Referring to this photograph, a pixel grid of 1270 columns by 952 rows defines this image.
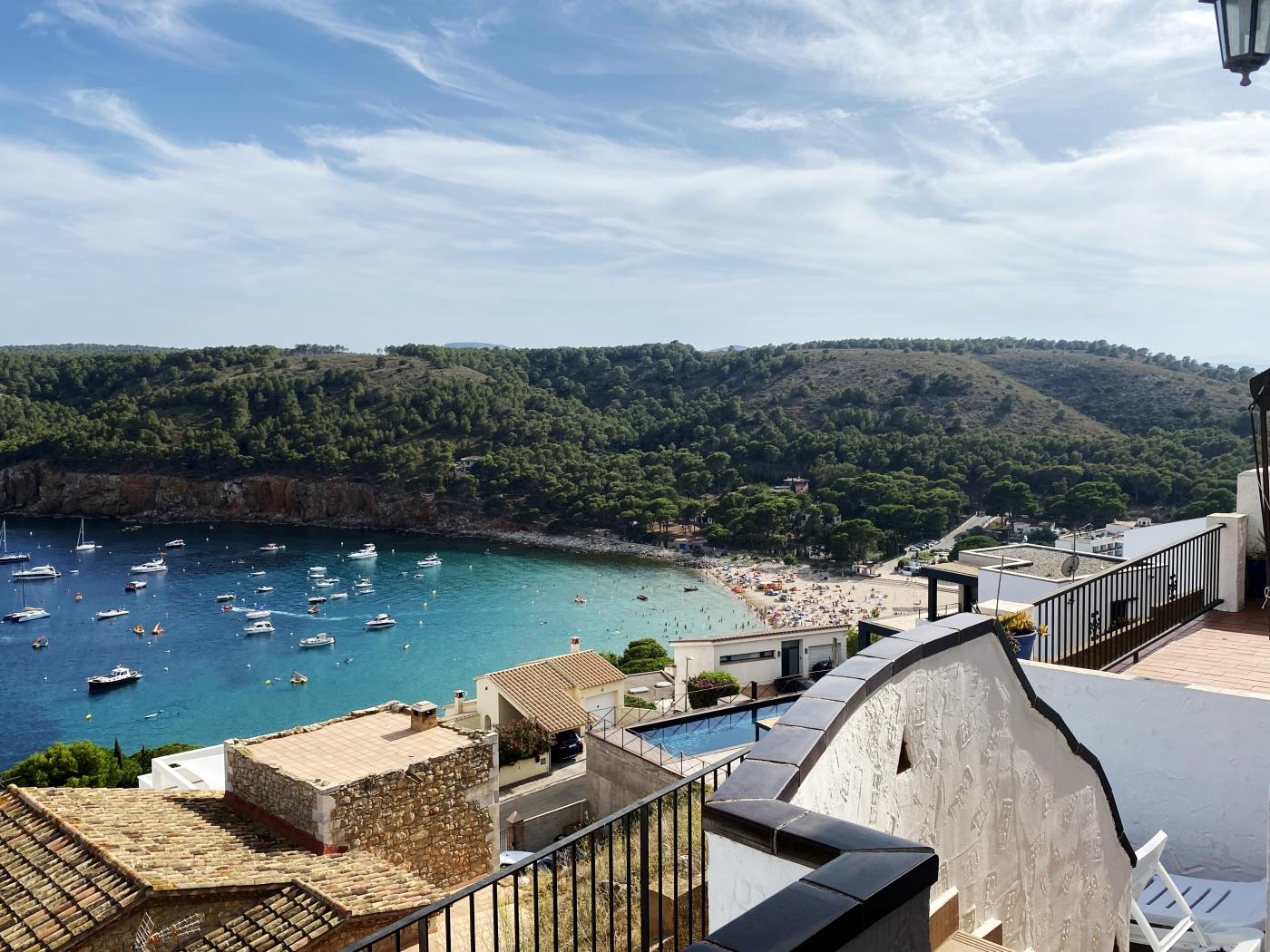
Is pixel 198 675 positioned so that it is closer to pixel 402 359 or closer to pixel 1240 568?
pixel 1240 568

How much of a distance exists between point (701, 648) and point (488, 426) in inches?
2059

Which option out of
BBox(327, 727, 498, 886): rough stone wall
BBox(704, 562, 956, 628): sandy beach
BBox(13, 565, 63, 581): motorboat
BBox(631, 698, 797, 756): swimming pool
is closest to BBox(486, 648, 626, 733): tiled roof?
BBox(631, 698, 797, 756): swimming pool

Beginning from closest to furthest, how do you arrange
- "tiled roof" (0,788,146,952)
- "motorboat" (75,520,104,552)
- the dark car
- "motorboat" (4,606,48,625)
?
"tiled roof" (0,788,146,952) < the dark car < "motorboat" (4,606,48,625) < "motorboat" (75,520,104,552)

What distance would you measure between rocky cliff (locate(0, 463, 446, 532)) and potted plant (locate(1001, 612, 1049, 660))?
6463cm

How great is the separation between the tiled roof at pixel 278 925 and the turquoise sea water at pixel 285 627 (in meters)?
27.2

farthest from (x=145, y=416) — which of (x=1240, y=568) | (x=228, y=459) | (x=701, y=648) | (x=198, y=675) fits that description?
(x=1240, y=568)

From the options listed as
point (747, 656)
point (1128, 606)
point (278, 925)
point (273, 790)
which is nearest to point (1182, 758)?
point (1128, 606)

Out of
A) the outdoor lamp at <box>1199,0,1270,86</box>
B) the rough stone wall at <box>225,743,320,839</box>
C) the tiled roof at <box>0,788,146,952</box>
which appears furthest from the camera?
the rough stone wall at <box>225,743,320,839</box>

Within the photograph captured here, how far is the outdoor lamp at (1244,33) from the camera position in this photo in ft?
7.53

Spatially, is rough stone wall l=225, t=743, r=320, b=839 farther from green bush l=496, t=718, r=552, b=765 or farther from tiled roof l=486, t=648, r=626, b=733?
tiled roof l=486, t=648, r=626, b=733

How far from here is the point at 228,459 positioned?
7319 cm

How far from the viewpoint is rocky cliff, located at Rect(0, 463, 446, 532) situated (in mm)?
69938

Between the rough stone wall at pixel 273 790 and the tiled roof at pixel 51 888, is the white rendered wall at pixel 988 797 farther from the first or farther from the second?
the rough stone wall at pixel 273 790

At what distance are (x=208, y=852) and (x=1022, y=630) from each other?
6.65 meters
